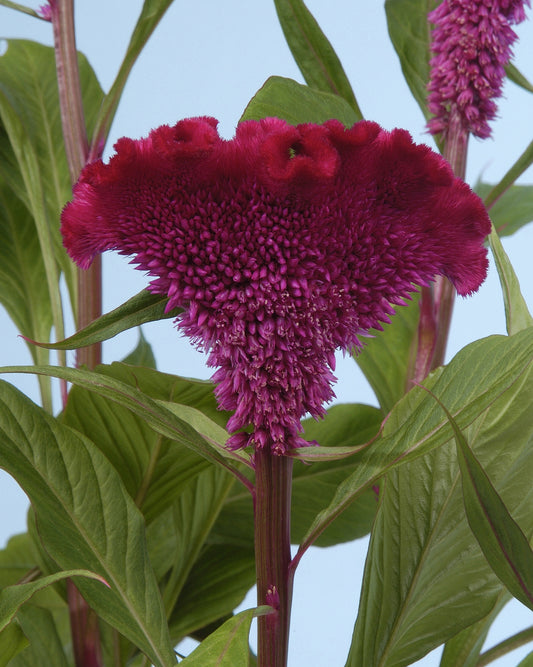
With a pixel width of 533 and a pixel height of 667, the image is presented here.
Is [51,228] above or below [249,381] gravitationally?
above

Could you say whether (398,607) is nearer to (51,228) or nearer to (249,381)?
(249,381)

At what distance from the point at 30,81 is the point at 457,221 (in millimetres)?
603

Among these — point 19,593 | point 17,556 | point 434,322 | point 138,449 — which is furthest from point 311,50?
point 17,556

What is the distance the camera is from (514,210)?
90 cm

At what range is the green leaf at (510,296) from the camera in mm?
509

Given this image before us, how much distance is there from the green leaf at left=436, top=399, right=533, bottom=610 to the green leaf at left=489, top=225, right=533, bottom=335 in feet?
0.39

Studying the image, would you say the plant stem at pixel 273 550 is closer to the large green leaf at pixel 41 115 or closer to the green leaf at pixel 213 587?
the green leaf at pixel 213 587

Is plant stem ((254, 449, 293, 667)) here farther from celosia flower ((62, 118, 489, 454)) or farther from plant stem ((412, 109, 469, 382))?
plant stem ((412, 109, 469, 382))

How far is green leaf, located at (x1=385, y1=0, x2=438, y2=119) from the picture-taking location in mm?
804

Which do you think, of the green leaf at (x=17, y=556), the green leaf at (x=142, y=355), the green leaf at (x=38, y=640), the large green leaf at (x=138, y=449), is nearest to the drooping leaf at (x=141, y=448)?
the large green leaf at (x=138, y=449)

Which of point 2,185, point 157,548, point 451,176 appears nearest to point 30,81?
point 2,185

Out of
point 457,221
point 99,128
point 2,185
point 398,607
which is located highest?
point 2,185

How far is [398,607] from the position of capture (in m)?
0.56

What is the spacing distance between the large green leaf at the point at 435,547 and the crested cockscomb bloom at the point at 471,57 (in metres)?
0.27
